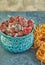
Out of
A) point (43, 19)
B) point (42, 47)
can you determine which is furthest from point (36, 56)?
point (43, 19)

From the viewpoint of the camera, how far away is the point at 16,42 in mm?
1025

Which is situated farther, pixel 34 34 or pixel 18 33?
pixel 34 34

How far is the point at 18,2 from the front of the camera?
2166mm

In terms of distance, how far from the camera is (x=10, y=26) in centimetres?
A: 104

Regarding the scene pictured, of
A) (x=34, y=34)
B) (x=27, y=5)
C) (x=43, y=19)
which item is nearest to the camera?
(x=34, y=34)

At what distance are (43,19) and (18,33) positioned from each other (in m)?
0.32

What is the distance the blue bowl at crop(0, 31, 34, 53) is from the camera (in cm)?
102

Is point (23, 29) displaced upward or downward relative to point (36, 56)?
upward

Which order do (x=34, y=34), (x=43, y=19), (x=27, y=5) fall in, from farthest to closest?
(x=27, y=5) → (x=43, y=19) → (x=34, y=34)

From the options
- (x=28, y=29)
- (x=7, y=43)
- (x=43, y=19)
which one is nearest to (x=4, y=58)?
(x=7, y=43)

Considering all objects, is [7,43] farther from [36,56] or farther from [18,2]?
[18,2]

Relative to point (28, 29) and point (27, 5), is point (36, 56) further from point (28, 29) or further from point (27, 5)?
point (27, 5)

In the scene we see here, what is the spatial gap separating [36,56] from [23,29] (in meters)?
0.15

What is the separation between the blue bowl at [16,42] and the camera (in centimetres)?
102
